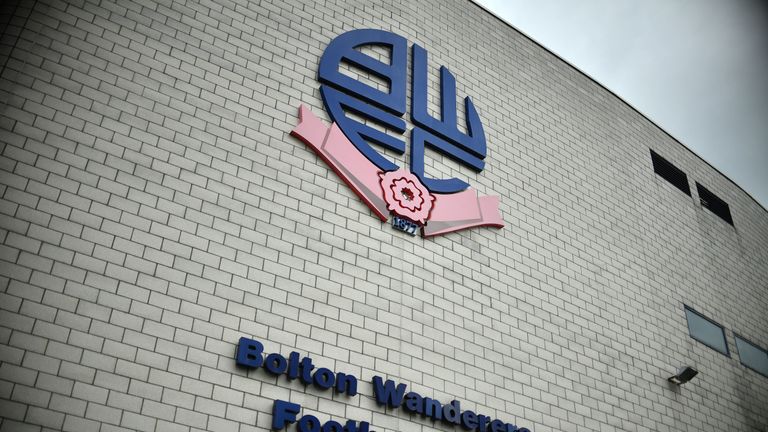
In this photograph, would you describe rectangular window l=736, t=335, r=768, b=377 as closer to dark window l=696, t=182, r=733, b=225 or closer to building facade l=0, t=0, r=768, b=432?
building facade l=0, t=0, r=768, b=432

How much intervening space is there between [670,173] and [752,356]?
4209mm

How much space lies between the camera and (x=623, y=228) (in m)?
12.4

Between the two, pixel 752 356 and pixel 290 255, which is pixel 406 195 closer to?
pixel 290 255

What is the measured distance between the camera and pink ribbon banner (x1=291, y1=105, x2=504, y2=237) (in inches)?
340

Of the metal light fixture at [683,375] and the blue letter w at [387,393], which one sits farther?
the metal light fixture at [683,375]

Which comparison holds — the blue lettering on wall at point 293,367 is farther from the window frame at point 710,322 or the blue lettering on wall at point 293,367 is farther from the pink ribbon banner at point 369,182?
the window frame at point 710,322

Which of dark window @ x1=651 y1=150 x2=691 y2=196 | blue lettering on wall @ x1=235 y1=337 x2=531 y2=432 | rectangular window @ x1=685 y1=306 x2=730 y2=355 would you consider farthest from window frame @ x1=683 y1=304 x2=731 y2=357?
blue lettering on wall @ x1=235 y1=337 x2=531 y2=432

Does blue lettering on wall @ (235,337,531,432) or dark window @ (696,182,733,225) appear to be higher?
dark window @ (696,182,733,225)

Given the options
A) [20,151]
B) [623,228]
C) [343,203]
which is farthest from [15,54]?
[623,228]

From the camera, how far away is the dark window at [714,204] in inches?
603

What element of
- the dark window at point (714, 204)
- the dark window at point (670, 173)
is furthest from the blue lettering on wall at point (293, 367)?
the dark window at point (714, 204)

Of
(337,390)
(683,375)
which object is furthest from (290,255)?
(683,375)

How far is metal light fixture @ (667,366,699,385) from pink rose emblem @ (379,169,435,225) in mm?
5312

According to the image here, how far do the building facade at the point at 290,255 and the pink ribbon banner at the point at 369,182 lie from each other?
0.37ft
